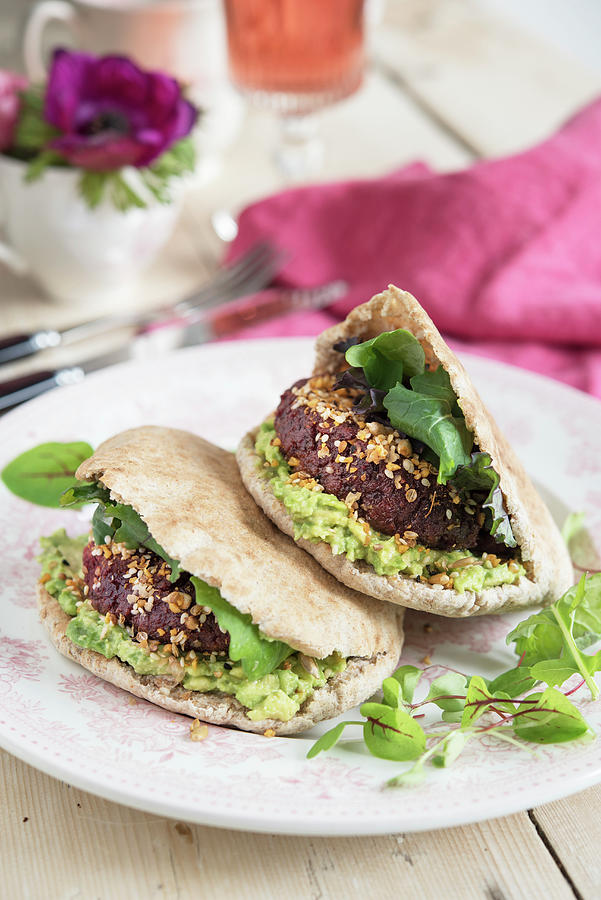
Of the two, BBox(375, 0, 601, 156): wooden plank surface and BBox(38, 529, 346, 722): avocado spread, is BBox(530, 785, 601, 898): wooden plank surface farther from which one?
BBox(375, 0, 601, 156): wooden plank surface

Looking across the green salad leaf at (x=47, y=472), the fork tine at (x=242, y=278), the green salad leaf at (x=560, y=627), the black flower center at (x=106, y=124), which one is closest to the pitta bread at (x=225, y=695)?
the green salad leaf at (x=560, y=627)

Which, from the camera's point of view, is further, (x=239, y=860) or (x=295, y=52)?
(x=295, y=52)

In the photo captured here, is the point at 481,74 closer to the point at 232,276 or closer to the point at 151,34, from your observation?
the point at 151,34

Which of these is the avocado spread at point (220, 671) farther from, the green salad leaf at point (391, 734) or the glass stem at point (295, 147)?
the glass stem at point (295, 147)

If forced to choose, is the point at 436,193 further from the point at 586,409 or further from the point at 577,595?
the point at 577,595

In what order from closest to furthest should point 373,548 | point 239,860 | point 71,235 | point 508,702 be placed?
1. point 239,860
2. point 508,702
3. point 373,548
4. point 71,235

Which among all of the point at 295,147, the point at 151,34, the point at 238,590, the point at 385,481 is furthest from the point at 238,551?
the point at 295,147

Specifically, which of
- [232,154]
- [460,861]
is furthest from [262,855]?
[232,154]
